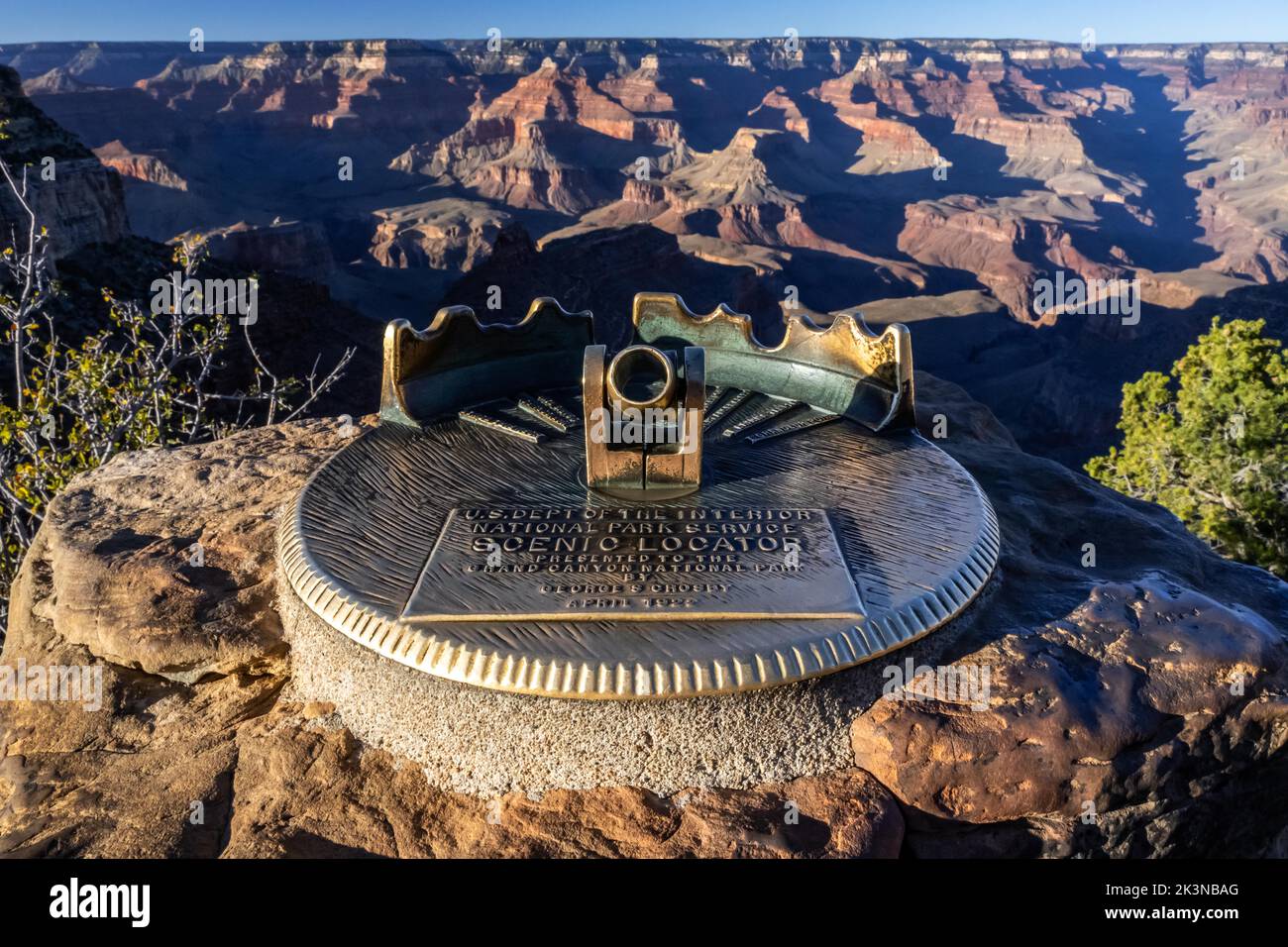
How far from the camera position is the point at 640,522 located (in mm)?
3910

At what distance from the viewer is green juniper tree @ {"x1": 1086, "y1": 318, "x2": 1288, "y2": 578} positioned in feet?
33.0

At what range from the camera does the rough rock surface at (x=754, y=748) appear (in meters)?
3.12

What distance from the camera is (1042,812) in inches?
126

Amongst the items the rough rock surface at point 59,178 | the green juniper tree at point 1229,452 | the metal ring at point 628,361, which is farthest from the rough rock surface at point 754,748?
the rough rock surface at point 59,178

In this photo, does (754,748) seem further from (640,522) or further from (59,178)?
(59,178)

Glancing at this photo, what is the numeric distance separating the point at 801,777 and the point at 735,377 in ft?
8.89

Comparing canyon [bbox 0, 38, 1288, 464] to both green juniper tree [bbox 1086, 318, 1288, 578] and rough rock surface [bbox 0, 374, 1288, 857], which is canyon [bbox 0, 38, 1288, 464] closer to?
green juniper tree [bbox 1086, 318, 1288, 578]

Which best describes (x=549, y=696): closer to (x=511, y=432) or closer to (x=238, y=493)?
(x=511, y=432)

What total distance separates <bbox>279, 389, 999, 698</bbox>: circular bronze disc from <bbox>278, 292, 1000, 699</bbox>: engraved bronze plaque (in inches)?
0.4

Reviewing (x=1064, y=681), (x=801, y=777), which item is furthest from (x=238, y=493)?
(x=1064, y=681)

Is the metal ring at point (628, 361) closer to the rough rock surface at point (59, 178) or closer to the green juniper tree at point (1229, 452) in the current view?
the green juniper tree at point (1229, 452)

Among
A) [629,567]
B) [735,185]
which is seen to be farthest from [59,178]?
[735,185]

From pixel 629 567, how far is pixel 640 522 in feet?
1.25

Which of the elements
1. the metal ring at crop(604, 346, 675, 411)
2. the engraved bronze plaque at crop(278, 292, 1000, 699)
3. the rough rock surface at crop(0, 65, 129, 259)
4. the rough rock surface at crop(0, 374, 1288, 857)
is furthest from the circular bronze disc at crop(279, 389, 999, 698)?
the rough rock surface at crop(0, 65, 129, 259)
